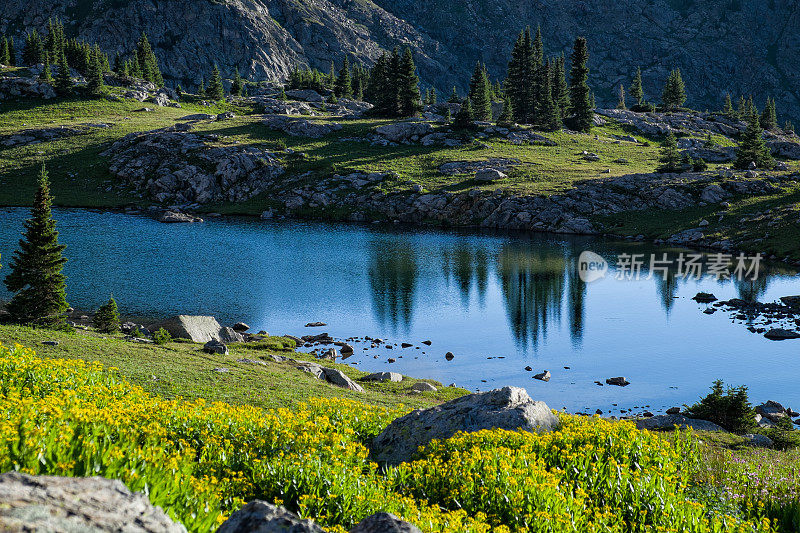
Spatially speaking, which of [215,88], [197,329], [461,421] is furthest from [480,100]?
[461,421]

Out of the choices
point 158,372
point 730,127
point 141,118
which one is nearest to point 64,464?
point 158,372

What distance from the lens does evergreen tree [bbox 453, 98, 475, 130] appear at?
443 feet

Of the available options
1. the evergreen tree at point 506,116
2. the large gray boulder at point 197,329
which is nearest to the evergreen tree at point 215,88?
the evergreen tree at point 506,116

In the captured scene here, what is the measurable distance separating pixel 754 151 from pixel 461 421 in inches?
4690

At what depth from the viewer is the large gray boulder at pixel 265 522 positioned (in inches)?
259

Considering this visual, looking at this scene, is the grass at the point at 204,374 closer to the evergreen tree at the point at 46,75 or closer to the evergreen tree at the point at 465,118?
the evergreen tree at the point at 465,118

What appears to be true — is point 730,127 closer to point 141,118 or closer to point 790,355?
point 790,355

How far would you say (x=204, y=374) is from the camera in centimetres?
2798

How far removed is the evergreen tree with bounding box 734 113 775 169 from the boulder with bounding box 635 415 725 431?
334 ft

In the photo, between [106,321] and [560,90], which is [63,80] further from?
[106,321]

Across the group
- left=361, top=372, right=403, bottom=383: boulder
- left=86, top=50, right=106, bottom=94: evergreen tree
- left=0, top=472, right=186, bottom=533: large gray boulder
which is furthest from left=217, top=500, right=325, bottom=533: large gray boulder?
left=86, top=50, right=106, bottom=94: evergreen tree

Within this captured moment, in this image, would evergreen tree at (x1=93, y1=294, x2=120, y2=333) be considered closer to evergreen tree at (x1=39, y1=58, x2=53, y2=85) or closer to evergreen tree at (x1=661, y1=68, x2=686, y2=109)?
evergreen tree at (x1=39, y1=58, x2=53, y2=85)

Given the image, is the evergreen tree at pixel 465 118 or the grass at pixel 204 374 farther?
the evergreen tree at pixel 465 118

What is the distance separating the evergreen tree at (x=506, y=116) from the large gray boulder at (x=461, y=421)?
13403 centimetres
